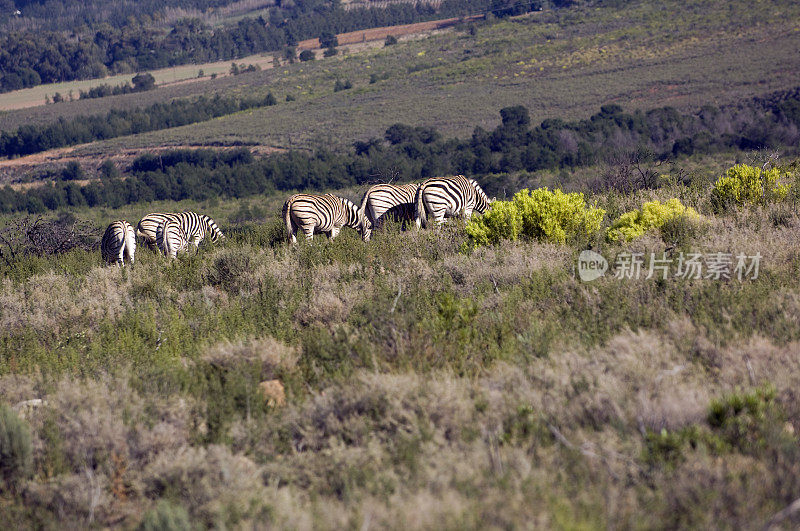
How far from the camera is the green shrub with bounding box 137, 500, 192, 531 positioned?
12.2 feet

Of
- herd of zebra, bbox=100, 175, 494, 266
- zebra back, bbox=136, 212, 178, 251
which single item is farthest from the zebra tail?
zebra back, bbox=136, 212, 178, 251

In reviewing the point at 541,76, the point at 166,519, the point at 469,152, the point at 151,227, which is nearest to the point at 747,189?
the point at 166,519

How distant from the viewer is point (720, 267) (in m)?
6.64

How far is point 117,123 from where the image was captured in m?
80.3

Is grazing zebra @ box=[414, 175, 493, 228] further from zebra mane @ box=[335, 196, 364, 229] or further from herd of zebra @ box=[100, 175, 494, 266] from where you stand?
zebra mane @ box=[335, 196, 364, 229]

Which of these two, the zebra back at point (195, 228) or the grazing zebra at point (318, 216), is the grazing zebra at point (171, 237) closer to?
the zebra back at point (195, 228)

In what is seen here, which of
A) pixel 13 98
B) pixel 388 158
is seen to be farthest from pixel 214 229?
pixel 13 98

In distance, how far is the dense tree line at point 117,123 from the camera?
7456 cm

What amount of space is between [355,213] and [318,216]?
1.21 meters

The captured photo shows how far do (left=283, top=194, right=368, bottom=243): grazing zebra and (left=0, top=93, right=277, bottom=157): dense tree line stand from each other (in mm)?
71861

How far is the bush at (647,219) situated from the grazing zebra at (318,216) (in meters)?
5.23

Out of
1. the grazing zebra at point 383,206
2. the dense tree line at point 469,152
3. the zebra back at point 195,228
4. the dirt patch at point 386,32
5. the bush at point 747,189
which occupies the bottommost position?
the dense tree line at point 469,152

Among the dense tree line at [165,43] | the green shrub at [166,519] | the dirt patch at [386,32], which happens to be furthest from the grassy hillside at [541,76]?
the green shrub at [166,519]

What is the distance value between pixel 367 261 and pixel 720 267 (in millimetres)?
4100
